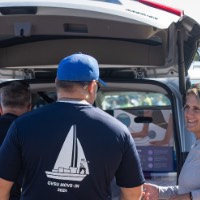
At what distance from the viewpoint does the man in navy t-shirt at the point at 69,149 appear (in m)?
2.13

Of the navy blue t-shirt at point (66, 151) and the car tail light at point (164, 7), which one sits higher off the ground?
the car tail light at point (164, 7)

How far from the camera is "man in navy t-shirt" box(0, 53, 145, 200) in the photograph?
2133mm

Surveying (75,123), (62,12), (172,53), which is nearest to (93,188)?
(75,123)

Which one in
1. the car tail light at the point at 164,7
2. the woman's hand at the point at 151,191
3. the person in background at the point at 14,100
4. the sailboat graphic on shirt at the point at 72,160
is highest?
the car tail light at the point at 164,7

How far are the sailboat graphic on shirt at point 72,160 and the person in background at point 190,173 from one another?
2.29 ft

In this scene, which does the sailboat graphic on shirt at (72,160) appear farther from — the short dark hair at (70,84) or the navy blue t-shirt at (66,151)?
the short dark hair at (70,84)

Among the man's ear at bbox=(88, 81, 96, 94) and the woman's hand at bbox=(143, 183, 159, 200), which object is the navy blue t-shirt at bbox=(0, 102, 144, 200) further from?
the woman's hand at bbox=(143, 183, 159, 200)

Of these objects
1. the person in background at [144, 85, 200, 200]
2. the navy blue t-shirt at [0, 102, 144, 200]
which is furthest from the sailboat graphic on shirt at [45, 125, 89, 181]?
the person in background at [144, 85, 200, 200]

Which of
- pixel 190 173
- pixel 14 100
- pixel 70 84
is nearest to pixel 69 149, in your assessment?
pixel 70 84

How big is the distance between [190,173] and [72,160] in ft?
2.50

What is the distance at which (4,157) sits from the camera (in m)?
2.18

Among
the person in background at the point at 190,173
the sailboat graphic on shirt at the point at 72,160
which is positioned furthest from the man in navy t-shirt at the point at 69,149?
the person in background at the point at 190,173

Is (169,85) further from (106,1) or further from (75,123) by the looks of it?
(75,123)

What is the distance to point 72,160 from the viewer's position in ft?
6.97
